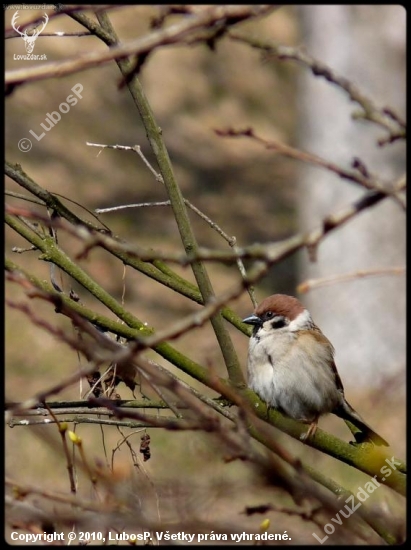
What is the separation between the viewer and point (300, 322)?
11.9 ft

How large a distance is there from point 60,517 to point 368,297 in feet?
26.4

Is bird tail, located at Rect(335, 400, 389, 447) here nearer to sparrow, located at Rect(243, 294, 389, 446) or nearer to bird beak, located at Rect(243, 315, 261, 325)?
sparrow, located at Rect(243, 294, 389, 446)

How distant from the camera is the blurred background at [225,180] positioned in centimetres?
848

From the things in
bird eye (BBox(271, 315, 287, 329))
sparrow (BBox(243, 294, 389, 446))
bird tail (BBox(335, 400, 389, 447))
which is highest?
bird eye (BBox(271, 315, 287, 329))

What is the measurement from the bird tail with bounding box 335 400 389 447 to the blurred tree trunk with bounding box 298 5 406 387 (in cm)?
515

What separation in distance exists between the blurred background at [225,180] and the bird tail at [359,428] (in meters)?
3.86

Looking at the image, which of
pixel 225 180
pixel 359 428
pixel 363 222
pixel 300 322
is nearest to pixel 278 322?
pixel 300 322

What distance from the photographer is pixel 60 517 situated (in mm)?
1186

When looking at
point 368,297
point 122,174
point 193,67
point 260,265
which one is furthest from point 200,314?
point 193,67

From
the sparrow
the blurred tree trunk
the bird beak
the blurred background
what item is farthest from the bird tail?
the blurred tree trunk

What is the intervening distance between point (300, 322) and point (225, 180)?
7.24 meters

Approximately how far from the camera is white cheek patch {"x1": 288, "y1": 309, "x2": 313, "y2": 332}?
3584 mm

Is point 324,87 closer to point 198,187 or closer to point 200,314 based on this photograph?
point 198,187

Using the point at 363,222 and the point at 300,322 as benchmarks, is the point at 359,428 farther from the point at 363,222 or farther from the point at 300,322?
the point at 363,222
